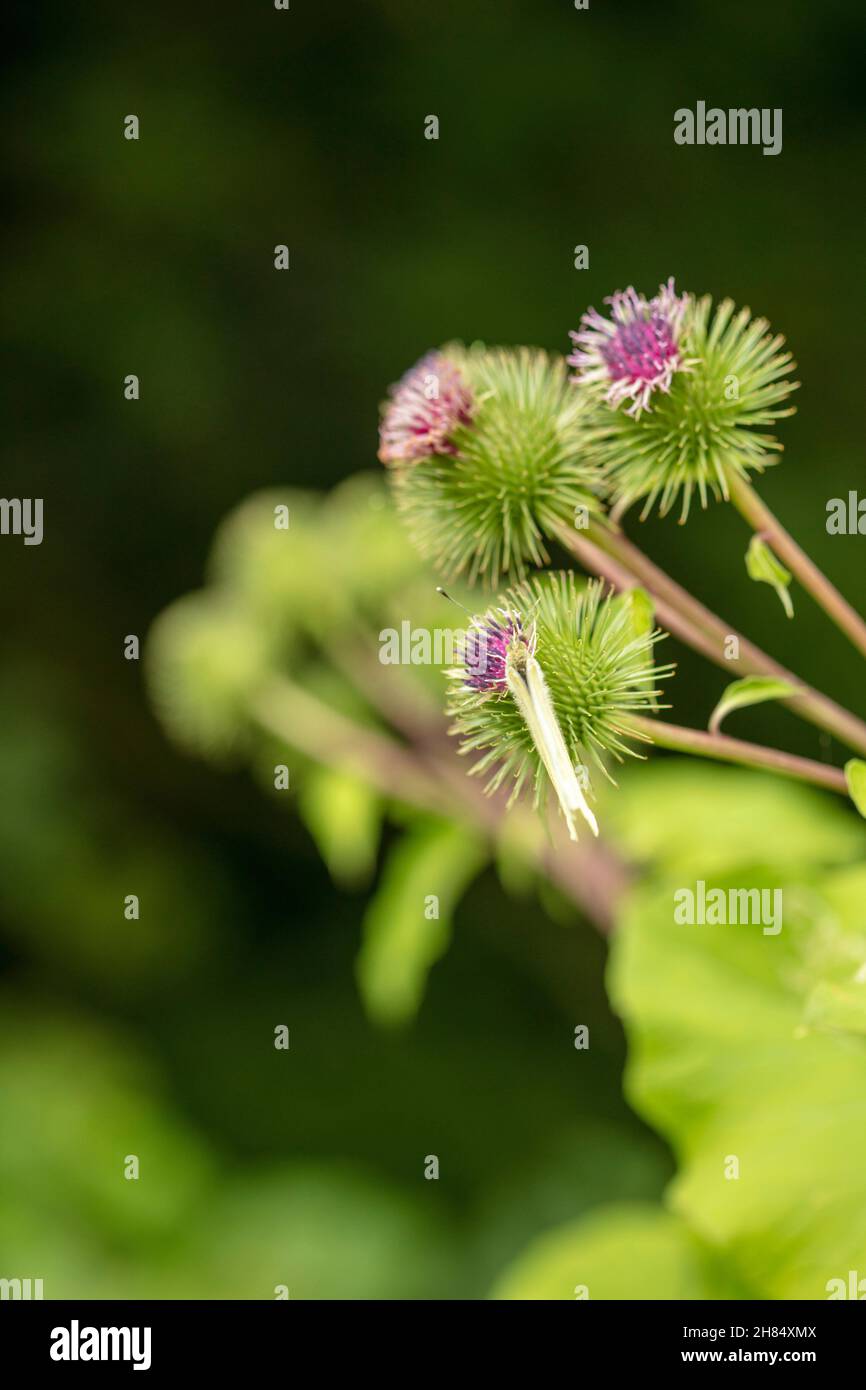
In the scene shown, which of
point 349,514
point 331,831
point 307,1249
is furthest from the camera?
point 307,1249

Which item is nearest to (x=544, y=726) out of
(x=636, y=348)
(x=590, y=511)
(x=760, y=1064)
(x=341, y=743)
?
(x=590, y=511)

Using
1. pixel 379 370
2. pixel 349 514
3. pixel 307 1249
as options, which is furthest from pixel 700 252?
pixel 307 1249

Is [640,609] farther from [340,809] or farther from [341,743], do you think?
[341,743]

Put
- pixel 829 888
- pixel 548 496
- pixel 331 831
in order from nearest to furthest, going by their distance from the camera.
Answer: pixel 548 496 < pixel 829 888 < pixel 331 831

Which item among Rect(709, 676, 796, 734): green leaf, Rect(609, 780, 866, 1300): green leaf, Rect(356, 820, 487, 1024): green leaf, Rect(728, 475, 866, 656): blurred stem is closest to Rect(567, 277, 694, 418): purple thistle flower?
Rect(728, 475, 866, 656): blurred stem

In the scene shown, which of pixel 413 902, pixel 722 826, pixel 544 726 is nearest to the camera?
pixel 544 726
